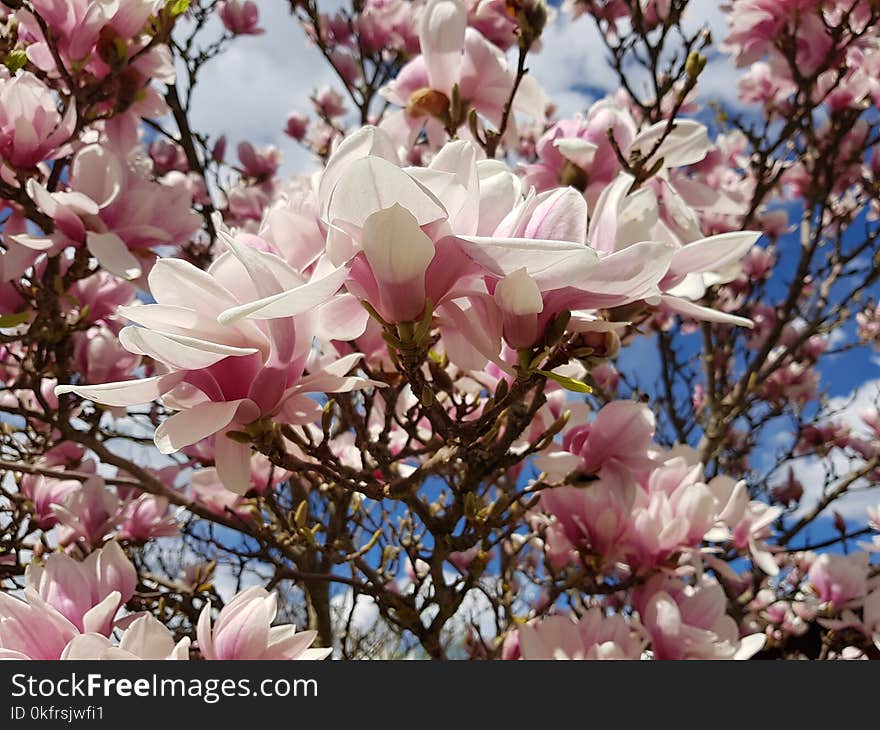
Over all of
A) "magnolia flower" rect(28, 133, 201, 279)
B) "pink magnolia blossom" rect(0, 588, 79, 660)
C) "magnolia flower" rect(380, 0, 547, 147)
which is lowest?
"pink magnolia blossom" rect(0, 588, 79, 660)

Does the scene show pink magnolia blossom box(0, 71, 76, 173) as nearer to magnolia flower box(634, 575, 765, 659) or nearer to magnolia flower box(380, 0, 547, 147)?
magnolia flower box(380, 0, 547, 147)

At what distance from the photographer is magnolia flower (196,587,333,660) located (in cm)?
107

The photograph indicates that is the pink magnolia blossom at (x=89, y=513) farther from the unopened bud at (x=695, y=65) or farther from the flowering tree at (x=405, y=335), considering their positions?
the unopened bud at (x=695, y=65)

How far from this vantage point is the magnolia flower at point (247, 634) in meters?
1.07

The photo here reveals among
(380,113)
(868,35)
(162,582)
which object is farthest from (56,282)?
(868,35)

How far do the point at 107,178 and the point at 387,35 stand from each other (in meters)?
2.12

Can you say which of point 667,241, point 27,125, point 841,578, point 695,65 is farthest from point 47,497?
point 841,578

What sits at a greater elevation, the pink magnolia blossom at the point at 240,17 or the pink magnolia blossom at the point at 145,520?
the pink magnolia blossom at the point at 240,17

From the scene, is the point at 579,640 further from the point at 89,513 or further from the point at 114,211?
the point at 114,211

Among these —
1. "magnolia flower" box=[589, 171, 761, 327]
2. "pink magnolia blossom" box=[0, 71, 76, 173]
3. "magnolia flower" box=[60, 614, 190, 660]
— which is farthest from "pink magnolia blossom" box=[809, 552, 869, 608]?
"pink magnolia blossom" box=[0, 71, 76, 173]

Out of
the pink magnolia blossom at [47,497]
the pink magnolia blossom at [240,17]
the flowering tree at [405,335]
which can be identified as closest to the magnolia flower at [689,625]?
the flowering tree at [405,335]

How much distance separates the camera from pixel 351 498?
5.77 ft
